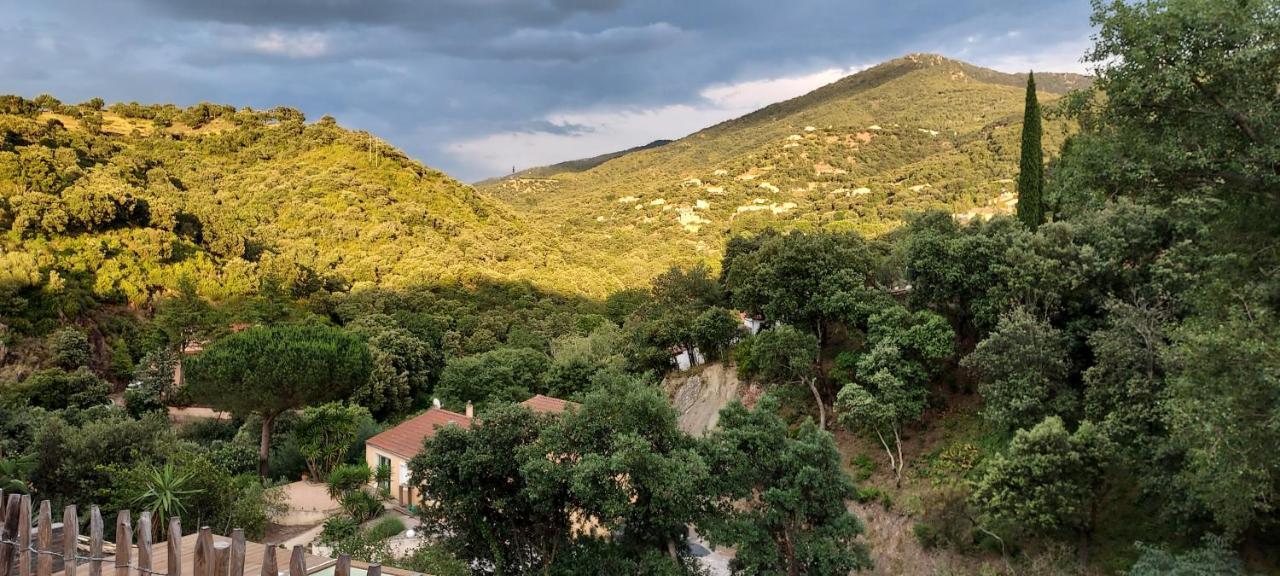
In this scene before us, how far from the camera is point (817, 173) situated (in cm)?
10512

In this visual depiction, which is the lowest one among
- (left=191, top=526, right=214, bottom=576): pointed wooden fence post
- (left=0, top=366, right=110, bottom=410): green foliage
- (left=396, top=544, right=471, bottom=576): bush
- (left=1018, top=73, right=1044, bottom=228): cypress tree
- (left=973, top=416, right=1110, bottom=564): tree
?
(left=0, top=366, right=110, bottom=410): green foliage

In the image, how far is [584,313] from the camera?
177 feet

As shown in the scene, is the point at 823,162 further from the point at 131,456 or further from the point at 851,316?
the point at 131,456

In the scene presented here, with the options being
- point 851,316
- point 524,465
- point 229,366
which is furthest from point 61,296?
point 851,316

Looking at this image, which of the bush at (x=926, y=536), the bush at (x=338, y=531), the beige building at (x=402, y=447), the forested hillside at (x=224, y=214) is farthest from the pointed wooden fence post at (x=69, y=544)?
the forested hillside at (x=224, y=214)

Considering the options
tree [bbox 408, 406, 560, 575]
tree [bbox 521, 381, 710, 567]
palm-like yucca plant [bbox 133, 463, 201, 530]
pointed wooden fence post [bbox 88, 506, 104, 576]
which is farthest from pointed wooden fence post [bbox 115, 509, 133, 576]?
palm-like yucca plant [bbox 133, 463, 201, 530]

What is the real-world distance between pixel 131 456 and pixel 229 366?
605cm

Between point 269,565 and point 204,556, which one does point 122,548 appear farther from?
point 269,565

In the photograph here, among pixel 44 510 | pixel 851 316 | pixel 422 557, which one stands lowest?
pixel 422 557

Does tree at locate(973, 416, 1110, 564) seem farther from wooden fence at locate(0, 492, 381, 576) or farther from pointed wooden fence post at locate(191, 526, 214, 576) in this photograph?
pointed wooden fence post at locate(191, 526, 214, 576)

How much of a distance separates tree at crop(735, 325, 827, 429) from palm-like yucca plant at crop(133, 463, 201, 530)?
1598cm

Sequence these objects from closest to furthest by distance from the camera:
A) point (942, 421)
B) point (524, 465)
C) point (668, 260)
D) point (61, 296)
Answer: point (524, 465)
point (942, 421)
point (61, 296)
point (668, 260)

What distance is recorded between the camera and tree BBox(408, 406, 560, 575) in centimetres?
1199

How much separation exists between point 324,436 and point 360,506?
18.6 ft
